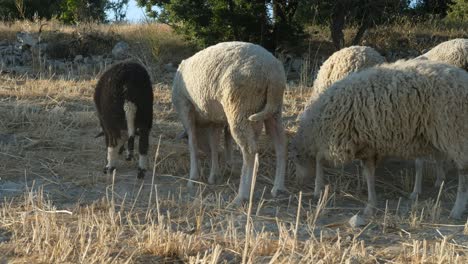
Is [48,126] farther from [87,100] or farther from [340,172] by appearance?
[340,172]

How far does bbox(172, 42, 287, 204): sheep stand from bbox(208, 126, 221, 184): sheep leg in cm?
50

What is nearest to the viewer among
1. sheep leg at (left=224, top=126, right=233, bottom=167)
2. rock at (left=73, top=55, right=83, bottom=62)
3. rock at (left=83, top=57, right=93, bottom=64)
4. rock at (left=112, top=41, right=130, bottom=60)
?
sheep leg at (left=224, top=126, right=233, bottom=167)

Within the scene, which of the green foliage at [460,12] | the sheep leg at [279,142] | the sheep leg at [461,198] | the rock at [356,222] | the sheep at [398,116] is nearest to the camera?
the rock at [356,222]

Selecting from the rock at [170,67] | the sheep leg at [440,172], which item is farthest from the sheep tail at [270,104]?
the rock at [170,67]

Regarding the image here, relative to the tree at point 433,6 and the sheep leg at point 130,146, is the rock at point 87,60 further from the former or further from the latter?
the tree at point 433,6

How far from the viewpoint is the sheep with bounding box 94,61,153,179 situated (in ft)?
22.9

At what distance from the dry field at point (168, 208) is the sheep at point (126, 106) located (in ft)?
1.21

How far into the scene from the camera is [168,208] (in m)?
5.70

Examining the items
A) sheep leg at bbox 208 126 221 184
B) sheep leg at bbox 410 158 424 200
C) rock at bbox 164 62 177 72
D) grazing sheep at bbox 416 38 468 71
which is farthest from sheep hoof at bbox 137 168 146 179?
rock at bbox 164 62 177 72

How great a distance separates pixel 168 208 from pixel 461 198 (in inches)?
117

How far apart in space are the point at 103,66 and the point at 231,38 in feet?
10.8

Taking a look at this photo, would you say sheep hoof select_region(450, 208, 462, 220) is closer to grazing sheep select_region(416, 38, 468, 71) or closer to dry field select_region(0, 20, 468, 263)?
dry field select_region(0, 20, 468, 263)

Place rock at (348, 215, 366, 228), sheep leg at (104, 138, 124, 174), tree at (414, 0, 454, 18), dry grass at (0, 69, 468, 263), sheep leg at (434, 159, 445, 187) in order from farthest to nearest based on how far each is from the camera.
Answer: tree at (414, 0, 454, 18), sheep leg at (434, 159, 445, 187), sheep leg at (104, 138, 124, 174), rock at (348, 215, 366, 228), dry grass at (0, 69, 468, 263)

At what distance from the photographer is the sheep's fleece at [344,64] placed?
8289 millimetres
